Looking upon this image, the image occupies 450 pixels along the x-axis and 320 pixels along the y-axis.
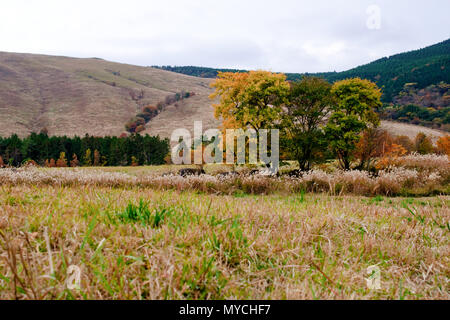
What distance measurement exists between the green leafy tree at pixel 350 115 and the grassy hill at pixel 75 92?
89.9 m

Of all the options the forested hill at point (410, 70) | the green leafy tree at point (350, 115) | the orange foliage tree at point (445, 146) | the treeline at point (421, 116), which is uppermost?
the forested hill at point (410, 70)

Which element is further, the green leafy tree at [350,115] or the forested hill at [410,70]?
the forested hill at [410,70]

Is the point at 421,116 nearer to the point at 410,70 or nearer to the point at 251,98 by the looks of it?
the point at 410,70

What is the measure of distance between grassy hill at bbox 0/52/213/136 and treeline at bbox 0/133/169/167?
2540 cm

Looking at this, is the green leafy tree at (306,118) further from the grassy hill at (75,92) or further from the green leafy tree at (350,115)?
the grassy hill at (75,92)

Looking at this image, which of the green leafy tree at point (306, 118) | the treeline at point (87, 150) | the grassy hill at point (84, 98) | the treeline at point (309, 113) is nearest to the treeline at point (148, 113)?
the grassy hill at point (84, 98)

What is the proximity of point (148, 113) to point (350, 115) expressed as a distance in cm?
10736

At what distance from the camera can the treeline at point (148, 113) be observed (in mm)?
104625

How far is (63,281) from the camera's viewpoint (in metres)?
1.41

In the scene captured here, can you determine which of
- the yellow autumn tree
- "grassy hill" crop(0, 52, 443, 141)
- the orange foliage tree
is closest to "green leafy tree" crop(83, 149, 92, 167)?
"grassy hill" crop(0, 52, 443, 141)

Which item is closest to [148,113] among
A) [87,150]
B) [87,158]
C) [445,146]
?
[87,150]

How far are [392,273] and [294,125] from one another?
923 inches

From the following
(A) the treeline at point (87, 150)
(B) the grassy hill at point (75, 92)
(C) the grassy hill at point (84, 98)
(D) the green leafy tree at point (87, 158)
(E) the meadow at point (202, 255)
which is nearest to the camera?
(E) the meadow at point (202, 255)

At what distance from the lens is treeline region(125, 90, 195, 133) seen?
343 ft
